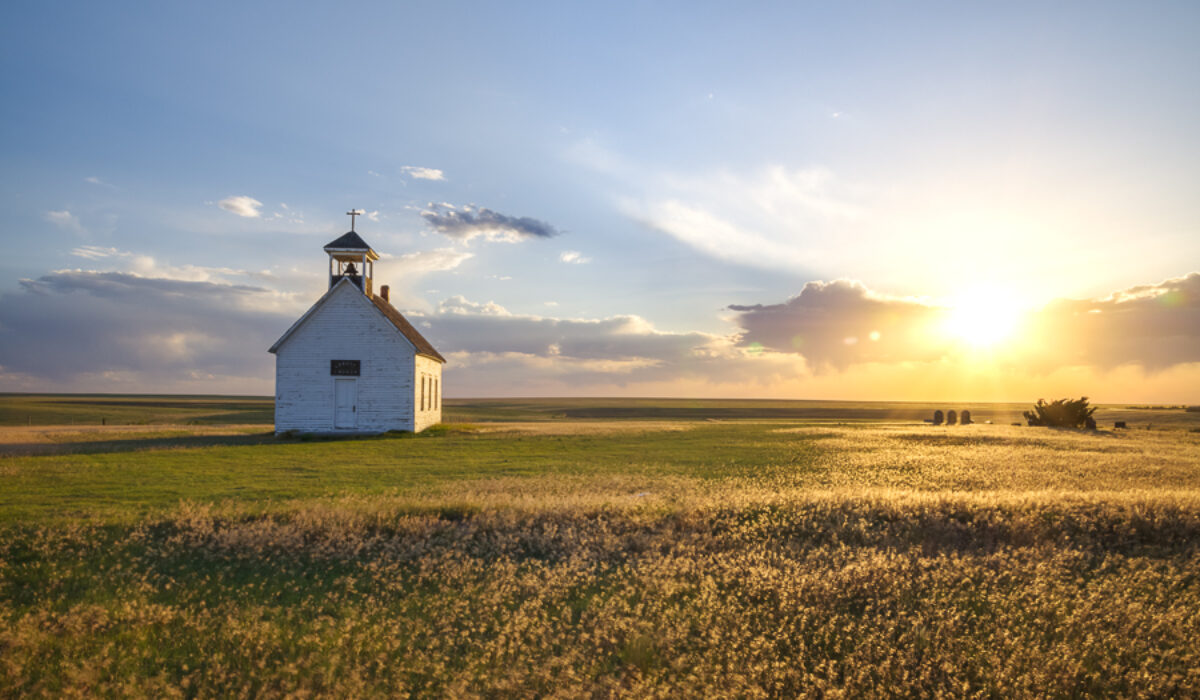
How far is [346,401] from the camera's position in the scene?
132ft

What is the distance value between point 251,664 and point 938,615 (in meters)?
7.55

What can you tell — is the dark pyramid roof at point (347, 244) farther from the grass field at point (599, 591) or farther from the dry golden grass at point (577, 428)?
the grass field at point (599, 591)

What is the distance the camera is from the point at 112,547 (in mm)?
10742

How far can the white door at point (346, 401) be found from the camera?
4009 centimetres

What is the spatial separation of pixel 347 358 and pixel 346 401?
→ 8.91 ft

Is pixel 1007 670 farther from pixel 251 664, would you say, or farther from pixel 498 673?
pixel 251 664

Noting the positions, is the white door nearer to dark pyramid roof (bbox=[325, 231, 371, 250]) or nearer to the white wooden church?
the white wooden church

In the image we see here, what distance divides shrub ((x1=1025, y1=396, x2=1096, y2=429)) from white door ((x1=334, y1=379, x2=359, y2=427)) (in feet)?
171

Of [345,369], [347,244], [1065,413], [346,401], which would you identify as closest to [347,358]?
[345,369]

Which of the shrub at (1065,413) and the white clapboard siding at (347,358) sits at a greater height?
the white clapboard siding at (347,358)

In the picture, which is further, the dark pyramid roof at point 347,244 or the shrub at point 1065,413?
the shrub at point 1065,413

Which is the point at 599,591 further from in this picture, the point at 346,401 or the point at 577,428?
the point at 577,428

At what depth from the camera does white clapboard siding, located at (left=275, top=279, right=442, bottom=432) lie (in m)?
39.9

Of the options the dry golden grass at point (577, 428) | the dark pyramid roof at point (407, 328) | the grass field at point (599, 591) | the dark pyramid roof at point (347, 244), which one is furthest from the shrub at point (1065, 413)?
the dark pyramid roof at point (347, 244)
